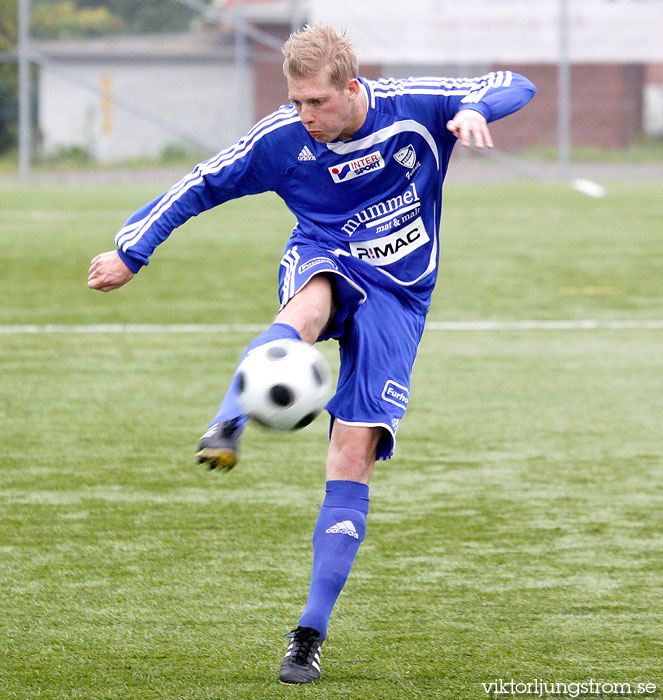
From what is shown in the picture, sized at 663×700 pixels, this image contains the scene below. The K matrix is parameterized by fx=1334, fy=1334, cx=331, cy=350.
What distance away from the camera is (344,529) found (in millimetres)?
3564

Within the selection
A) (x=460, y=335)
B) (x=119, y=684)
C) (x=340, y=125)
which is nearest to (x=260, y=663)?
(x=119, y=684)

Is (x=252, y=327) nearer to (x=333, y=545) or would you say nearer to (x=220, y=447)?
(x=333, y=545)

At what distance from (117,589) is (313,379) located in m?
1.18

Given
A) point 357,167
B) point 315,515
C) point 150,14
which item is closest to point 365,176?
point 357,167

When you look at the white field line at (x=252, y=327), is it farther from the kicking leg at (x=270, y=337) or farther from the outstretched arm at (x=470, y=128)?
the outstretched arm at (x=470, y=128)

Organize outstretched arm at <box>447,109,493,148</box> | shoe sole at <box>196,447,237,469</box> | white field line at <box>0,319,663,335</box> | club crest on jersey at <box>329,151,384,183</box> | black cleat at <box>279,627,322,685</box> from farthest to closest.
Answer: white field line at <box>0,319,663,335</box>, club crest on jersey at <box>329,151,384,183</box>, outstretched arm at <box>447,109,493,148</box>, black cleat at <box>279,627,322,685</box>, shoe sole at <box>196,447,237,469</box>

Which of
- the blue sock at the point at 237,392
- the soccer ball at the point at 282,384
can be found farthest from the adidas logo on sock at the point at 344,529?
the blue sock at the point at 237,392

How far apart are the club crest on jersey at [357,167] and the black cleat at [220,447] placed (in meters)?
0.93

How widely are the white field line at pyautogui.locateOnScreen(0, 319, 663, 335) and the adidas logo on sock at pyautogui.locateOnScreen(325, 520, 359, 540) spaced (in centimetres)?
557

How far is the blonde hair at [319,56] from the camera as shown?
11.2 feet

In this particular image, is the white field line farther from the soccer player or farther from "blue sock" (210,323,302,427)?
"blue sock" (210,323,302,427)

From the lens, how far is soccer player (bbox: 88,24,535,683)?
3.57 m

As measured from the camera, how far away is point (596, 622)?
12.4 ft

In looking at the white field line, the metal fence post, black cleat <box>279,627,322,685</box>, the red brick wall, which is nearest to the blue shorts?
black cleat <box>279,627,322,685</box>
